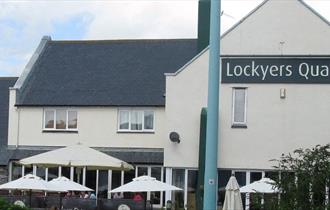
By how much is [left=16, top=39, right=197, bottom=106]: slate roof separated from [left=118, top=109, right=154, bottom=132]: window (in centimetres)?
46

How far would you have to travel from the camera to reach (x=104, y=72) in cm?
3703

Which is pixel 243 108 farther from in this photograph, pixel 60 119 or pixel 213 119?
pixel 213 119

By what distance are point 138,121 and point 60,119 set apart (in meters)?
3.89

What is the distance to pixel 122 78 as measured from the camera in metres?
36.4

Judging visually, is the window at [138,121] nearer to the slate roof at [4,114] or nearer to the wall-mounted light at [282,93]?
the slate roof at [4,114]

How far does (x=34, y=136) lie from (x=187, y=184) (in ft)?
29.6

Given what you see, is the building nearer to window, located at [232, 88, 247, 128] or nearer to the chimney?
window, located at [232, 88, 247, 128]

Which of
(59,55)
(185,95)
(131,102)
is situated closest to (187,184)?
(185,95)

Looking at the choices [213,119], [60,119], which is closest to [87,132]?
[60,119]

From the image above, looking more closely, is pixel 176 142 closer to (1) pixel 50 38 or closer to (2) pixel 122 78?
(2) pixel 122 78

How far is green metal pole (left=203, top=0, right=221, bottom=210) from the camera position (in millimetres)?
10594

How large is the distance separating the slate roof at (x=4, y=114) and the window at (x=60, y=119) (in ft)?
8.06

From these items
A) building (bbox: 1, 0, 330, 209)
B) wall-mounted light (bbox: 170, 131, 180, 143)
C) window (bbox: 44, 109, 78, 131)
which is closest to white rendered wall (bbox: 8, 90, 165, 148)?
building (bbox: 1, 0, 330, 209)

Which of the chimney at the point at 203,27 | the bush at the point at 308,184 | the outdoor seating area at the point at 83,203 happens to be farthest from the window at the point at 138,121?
the bush at the point at 308,184
